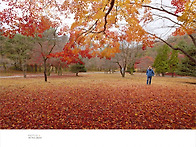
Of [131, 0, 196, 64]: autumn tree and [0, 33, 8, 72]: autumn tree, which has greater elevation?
[131, 0, 196, 64]: autumn tree

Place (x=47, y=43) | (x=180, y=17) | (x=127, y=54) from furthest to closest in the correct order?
(x=127, y=54) → (x=47, y=43) → (x=180, y=17)

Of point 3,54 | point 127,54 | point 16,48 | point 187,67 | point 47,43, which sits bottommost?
point 187,67

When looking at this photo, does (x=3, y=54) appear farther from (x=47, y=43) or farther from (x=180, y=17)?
(x=180, y=17)

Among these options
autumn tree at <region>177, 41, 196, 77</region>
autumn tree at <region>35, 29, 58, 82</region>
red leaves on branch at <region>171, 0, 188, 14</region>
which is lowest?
autumn tree at <region>177, 41, 196, 77</region>

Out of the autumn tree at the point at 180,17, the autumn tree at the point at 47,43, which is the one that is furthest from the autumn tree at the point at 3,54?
the autumn tree at the point at 180,17

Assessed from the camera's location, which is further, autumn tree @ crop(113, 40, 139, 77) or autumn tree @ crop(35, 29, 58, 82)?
autumn tree @ crop(113, 40, 139, 77)

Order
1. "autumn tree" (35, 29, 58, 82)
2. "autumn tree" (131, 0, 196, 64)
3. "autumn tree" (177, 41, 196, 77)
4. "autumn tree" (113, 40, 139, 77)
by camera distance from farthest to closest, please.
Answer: "autumn tree" (113, 40, 139, 77)
"autumn tree" (35, 29, 58, 82)
"autumn tree" (177, 41, 196, 77)
"autumn tree" (131, 0, 196, 64)

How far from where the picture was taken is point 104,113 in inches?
67.7

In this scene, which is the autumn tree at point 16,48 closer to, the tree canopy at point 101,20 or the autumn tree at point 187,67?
the tree canopy at point 101,20

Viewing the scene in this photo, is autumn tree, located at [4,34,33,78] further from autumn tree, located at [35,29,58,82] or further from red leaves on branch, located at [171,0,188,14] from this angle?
red leaves on branch, located at [171,0,188,14]

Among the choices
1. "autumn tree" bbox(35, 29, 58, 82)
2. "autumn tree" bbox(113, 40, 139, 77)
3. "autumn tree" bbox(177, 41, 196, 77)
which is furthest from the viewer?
"autumn tree" bbox(113, 40, 139, 77)

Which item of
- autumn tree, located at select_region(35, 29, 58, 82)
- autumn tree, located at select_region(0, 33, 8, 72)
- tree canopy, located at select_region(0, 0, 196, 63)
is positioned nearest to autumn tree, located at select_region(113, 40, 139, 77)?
tree canopy, located at select_region(0, 0, 196, 63)

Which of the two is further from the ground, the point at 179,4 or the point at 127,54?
the point at 179,4

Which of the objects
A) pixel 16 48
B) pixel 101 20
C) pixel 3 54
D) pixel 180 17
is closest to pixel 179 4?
pixel 180 17
